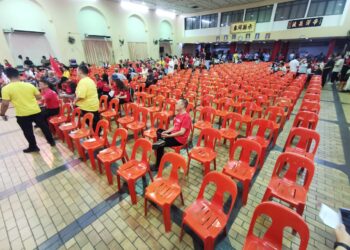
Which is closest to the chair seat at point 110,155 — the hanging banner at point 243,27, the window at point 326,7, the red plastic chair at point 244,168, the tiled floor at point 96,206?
the tiled floor at point 96,206

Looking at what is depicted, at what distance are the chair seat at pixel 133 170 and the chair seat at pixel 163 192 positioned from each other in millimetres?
317

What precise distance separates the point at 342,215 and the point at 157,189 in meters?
1.88

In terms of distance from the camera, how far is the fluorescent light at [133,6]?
16450mm

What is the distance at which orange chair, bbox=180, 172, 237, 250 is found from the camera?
1.63 meters

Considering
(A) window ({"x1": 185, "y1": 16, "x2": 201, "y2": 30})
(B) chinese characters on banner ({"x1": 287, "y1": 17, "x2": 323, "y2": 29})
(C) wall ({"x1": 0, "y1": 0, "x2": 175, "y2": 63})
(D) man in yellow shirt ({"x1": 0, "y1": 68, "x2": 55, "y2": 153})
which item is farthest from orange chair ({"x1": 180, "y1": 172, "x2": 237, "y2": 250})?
(A) window ({"x1": 185, "y1": 16, "x2": 201, "y2": 30})

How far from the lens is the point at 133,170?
250 cm

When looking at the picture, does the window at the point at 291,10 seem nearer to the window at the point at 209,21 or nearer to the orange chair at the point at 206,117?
the window at the point at 209,21

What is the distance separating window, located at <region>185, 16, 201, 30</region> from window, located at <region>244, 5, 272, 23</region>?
6.44 meters

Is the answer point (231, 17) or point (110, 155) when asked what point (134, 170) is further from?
point (231, 17)

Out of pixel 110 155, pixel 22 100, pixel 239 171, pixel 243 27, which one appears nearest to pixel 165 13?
pixel 243 27

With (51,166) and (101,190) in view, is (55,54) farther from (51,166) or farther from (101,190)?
(101,190)

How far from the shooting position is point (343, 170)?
317 centimetres

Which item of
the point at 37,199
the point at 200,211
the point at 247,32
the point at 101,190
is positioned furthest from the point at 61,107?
the point at 247,32

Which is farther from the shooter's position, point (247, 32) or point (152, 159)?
point (247, 32)
